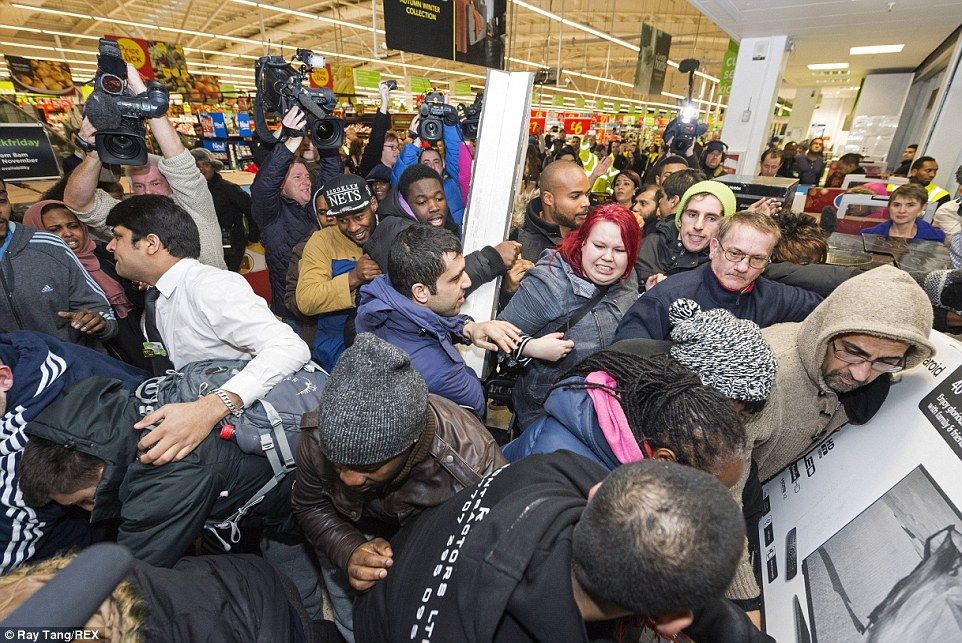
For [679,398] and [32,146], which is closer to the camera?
[679,398]

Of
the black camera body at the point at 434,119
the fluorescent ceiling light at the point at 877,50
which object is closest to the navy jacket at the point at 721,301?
the black camera body at the point at 434,119

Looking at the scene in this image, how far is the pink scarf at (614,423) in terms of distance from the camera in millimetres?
1147

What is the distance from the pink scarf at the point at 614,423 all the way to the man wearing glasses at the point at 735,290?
0.72 metres

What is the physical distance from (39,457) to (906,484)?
2350 mm

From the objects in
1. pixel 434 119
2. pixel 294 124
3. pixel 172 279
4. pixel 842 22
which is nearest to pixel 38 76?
pixel 294 124

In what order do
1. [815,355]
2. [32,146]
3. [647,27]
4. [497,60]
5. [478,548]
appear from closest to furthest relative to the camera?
[478,548]
[815,355]
[32,146]
[497,60]
[647,27]

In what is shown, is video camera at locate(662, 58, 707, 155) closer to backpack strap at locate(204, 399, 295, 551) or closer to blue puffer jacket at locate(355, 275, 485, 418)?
blue puffer jacket at locate(355, 275, 485, 418)

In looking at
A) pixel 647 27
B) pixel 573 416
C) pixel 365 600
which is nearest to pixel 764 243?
pixel 573 416

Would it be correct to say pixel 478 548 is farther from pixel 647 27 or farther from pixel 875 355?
pixel 647 27

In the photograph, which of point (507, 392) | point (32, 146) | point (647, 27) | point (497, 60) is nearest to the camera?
point (507, 392)

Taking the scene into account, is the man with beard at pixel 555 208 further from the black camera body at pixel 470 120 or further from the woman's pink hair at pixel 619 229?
the black camera body at pixel 470 120

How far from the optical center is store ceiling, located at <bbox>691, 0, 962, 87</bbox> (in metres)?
6.07

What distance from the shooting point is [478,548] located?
844 mm

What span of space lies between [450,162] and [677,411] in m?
3.32
